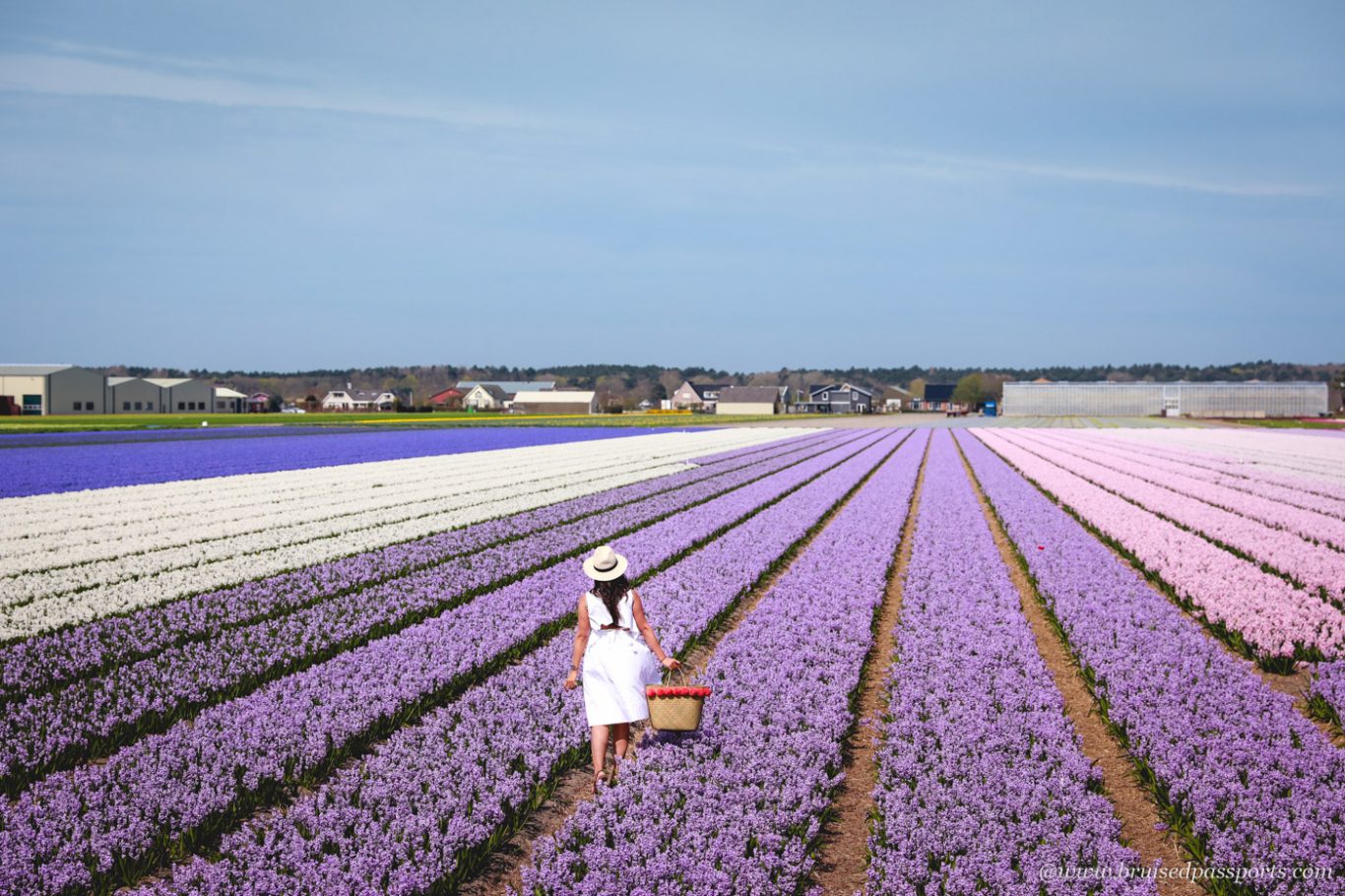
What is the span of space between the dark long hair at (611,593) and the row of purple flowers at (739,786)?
3.75 ft

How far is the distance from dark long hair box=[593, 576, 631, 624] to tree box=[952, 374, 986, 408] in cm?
18012

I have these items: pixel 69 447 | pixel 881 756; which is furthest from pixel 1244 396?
pixel 881 756

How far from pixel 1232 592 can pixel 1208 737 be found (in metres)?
5.92

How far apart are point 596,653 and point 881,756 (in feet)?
7.48

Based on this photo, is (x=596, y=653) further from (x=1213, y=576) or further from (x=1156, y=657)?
(x=1213, y=576)

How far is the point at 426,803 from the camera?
619 centimetres

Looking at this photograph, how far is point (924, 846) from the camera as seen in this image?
569 centimetres

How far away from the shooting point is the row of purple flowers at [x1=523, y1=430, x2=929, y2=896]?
541cm

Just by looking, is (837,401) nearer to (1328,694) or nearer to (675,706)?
(1328,694)

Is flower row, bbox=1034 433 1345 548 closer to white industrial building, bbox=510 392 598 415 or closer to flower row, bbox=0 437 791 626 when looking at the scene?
flower row, bbox=0 437 791 626

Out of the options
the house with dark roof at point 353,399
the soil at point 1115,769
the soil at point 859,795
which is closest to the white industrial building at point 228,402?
the house with dark roof at point 353,399

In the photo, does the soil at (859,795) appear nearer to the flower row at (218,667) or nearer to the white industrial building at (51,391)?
the flower row at (218,667)

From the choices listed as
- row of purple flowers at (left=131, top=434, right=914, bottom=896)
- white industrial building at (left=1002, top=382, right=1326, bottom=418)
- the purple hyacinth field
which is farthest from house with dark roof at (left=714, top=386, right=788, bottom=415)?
row of purple flowers at (left=131, top=434, right=914, bottom=896)

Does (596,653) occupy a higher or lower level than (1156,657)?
higher
